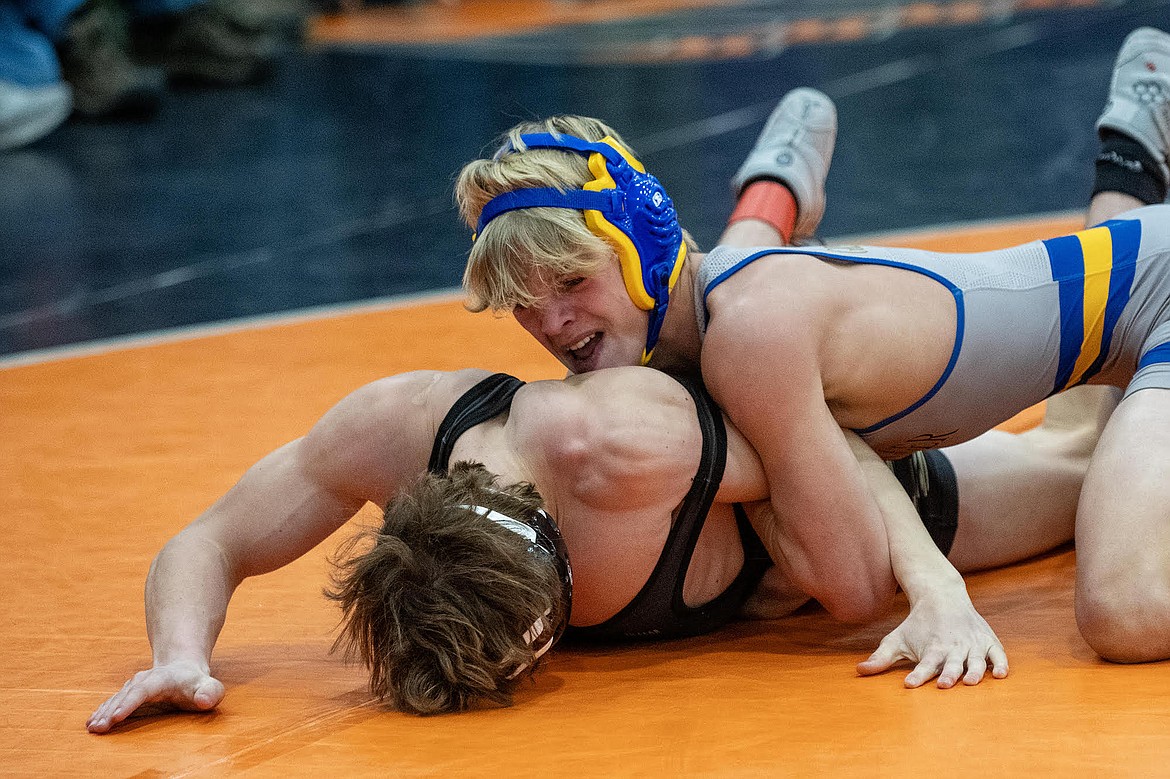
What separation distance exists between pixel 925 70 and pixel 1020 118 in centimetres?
183

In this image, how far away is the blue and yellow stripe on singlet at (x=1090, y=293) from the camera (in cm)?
276

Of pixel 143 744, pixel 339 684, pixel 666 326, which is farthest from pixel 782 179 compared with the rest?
pixel 143 744

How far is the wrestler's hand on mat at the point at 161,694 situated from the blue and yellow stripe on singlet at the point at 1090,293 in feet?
5.37

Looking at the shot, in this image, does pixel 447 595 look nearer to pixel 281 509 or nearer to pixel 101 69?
pixel 281 509

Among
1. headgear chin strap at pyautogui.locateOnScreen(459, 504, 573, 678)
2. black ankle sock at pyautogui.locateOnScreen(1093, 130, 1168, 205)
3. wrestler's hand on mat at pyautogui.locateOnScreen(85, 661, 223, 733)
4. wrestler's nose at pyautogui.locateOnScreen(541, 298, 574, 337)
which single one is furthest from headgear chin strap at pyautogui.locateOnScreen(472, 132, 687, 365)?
black ankle sock at pyautogui.locateOnScreen(1093, 130, 1168, 205)

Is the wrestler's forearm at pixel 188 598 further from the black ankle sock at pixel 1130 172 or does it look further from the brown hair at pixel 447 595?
the black ankle sock at pixel 1130 172

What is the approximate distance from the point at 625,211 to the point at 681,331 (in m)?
0.28

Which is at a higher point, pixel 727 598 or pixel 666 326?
pixel 666 326

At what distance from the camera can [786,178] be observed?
3.78 metres

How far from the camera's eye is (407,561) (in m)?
2.14

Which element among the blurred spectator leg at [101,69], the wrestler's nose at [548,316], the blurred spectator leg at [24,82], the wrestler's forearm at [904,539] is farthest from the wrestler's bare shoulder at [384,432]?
the blurred spectator leg at [101,69]

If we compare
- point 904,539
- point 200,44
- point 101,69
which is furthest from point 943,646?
point 200,44

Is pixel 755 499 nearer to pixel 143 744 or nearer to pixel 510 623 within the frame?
pixel 510 623

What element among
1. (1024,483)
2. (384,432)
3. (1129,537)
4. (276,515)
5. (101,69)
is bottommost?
(1024,483)
